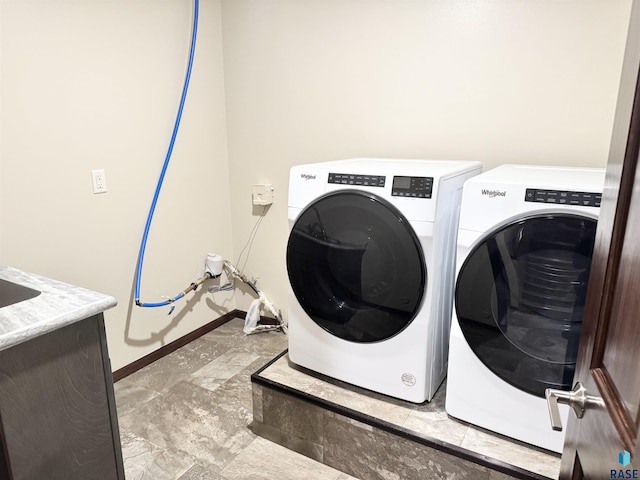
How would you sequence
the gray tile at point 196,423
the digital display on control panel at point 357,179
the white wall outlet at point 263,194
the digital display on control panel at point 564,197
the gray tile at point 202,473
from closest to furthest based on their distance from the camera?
the digital display on control panel at point 564,197 → the digital display on control panel at point 357,179 → the gray tile at point 202,473 → the gray tile at point 196,423 → the white wall outlet at point 263,194

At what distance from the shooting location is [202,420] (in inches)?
77.8

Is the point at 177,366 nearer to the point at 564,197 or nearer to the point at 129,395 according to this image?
the point at 129,395

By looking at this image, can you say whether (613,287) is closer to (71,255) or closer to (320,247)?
(320,247)

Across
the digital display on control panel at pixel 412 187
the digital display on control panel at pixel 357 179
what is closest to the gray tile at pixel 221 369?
the digital display on control panel at pixel 357 179

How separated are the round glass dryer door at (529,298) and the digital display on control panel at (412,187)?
0.25 m

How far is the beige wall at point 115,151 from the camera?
173cm

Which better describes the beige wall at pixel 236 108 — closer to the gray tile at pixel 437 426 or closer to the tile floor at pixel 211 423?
→ the tile floor at pixel 211 423

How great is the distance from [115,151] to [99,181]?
0.16 metres

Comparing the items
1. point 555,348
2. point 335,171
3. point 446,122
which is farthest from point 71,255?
point 555,348

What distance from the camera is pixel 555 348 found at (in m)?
1.33

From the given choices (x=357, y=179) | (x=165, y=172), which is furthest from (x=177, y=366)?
(x=357, y=179)

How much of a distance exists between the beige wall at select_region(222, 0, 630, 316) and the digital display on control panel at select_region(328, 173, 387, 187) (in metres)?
0.63

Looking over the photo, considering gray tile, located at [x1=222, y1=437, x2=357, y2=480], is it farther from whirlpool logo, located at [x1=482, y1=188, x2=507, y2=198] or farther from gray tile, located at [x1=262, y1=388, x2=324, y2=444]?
whirlpool logo, located at [x1=482, y1=188, x2=507, y2=198]

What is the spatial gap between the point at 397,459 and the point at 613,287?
115cm
